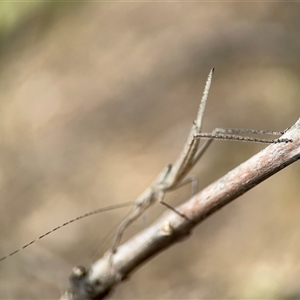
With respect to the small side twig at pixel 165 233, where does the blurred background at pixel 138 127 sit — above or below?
above

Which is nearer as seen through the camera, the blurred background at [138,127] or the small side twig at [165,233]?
the small side twig at [165,233]

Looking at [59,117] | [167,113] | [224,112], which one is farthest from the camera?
[59,117]

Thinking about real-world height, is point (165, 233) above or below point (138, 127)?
below

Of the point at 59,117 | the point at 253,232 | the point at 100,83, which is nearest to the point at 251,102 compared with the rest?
the point at 253,232

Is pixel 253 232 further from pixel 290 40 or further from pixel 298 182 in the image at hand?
pixel 290 40

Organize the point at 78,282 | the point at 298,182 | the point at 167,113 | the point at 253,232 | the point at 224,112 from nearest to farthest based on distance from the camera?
the point at 78,282 < the point at 298,182 < the point at 253,232 < the point at 224,112 < the point at 167,113
